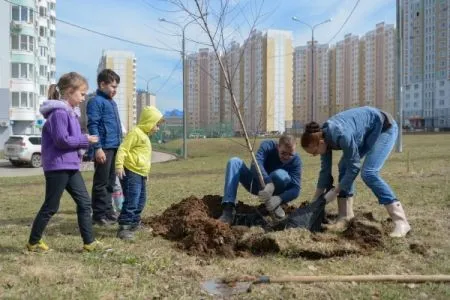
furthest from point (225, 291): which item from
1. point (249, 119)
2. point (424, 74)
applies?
point (424, 74)

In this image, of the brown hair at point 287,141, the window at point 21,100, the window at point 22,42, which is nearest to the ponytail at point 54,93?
the brown hair at point 287,141

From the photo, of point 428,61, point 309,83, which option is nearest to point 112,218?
point 309,83

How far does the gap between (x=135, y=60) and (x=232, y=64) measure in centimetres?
3177

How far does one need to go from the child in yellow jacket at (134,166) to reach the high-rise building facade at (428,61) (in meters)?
91.6

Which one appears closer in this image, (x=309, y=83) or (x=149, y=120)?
(x=149, y=120)

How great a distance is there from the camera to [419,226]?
5.12 m

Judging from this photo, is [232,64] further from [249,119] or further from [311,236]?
[311,236]

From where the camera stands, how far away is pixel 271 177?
5.14 meters

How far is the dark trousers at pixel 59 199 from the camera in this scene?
4.29 meters

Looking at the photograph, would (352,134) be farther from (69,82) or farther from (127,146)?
(69,82)

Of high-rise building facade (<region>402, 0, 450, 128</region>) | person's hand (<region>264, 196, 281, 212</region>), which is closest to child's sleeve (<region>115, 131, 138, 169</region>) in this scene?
person's hand (<region>264, 196, 281, 212</region>)

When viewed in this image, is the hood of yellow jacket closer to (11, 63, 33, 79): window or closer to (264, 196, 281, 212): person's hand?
(264, 196, 281, 212): person's hand

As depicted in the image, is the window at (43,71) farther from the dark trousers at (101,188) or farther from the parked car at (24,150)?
the dark trousers at (101,188)

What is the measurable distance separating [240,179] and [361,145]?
1.30 meters
